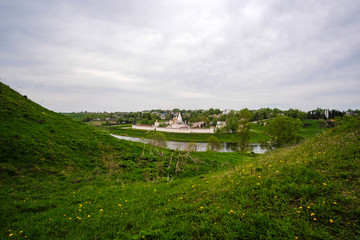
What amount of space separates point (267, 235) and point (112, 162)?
12.5 meters

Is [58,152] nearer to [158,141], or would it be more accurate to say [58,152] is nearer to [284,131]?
[158,141]

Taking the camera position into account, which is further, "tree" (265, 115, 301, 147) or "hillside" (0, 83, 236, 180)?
"tree" (265, 115, 301, 147)

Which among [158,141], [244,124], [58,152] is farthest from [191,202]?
[158,141]

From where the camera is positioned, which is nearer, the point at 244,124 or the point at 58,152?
the point at 58,152

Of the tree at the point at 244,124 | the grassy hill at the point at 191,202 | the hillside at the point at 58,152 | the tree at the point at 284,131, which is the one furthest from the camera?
the tree at the point at 244,124

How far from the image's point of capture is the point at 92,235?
14.7 feet

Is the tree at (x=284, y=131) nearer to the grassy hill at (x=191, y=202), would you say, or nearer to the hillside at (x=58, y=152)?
the grassy hill at (x=191, y=202)

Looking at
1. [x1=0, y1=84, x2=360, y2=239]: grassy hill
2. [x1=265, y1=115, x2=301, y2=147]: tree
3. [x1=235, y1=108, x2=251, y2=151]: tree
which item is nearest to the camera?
[x1=0, y1=84, x2=360, y2=239]: grassy hill

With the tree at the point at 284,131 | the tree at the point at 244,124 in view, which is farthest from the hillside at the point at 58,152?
the tree at the point at 284,131

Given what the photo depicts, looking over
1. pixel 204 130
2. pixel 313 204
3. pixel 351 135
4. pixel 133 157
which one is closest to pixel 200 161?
pixel 133 157

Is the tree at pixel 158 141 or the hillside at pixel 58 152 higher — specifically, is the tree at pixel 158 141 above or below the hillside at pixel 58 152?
below

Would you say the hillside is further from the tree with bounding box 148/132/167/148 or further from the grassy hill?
the tree with bounding box 148/132/167/148

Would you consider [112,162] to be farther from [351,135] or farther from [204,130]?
[204,130]

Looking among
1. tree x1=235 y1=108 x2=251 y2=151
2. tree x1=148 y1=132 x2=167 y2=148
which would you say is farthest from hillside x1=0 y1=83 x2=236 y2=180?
tree x1=148 y1=132 x2=167 y2=148
